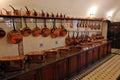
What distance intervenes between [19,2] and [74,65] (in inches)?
80.6

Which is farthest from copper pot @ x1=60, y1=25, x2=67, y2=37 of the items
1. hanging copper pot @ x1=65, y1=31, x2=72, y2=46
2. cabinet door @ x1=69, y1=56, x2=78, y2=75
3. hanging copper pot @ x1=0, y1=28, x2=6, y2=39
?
hanging copper pot @ x1=0, y1=28, x2=6, y2=39

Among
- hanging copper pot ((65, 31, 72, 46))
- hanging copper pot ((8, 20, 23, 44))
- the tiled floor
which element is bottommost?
the tiled floor

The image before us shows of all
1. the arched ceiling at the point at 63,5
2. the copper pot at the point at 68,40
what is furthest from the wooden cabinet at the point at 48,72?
the copper pot at the point at 68,40

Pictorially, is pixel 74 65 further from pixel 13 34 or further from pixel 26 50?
pixel 13 34

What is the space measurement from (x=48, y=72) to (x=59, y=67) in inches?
14.2

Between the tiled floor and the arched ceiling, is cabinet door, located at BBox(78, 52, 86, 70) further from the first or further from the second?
the arched ceiling

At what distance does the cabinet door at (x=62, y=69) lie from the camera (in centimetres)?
289

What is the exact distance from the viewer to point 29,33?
307 centimetres

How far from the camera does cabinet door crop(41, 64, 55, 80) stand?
2488 mm

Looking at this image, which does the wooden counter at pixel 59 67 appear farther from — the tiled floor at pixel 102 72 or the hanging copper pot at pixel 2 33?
the hanging copper pot at pixel 2 33

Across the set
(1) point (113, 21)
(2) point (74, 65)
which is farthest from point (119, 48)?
(2) point (74, 65)

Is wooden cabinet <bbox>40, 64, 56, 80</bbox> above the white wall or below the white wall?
below

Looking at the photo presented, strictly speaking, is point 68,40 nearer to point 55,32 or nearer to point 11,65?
point 55,32

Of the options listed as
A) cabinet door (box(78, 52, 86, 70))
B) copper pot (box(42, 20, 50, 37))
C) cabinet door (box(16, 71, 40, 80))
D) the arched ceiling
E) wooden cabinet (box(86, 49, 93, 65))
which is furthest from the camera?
wooden cabinet (box(86, 49, 93, 65))
